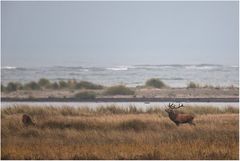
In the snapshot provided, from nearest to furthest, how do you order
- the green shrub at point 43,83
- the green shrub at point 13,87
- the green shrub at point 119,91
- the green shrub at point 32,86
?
the green shrub at point 119,91 → the green shrub at point 13,87 → the green shrub at point 32,86 → the green shrub at point 43,83

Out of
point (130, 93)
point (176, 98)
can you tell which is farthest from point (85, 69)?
point (176, 98)

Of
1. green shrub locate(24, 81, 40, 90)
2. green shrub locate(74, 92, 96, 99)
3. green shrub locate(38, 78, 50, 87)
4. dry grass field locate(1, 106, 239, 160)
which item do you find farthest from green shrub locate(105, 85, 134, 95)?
dry grass field locate(1, 106, 239, 160)

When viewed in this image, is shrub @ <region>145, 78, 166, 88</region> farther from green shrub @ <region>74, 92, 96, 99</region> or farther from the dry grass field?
the dry grass field

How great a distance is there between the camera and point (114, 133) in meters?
14.6

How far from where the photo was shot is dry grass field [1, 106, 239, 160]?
12.0 meters

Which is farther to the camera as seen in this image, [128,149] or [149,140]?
[149,140]

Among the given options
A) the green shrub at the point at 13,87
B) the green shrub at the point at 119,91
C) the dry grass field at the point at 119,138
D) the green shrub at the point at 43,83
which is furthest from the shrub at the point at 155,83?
the dry grass field at the point at 119,138

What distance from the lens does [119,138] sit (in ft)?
46.0

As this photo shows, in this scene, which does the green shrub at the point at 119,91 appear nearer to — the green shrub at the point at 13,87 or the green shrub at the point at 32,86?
the green shrub at the point at 32,86

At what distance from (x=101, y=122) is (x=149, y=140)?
2.89 metres

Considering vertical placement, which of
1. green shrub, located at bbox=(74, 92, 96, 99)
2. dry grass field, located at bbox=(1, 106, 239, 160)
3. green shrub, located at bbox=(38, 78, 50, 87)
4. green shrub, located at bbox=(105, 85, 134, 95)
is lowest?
dry grass field, located at bbox=(1, 106, 239, 160)

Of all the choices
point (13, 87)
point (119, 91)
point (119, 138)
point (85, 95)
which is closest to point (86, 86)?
point (119, 91)

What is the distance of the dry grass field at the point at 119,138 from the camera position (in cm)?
1202

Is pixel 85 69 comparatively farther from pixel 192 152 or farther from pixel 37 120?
pixel 192 152
